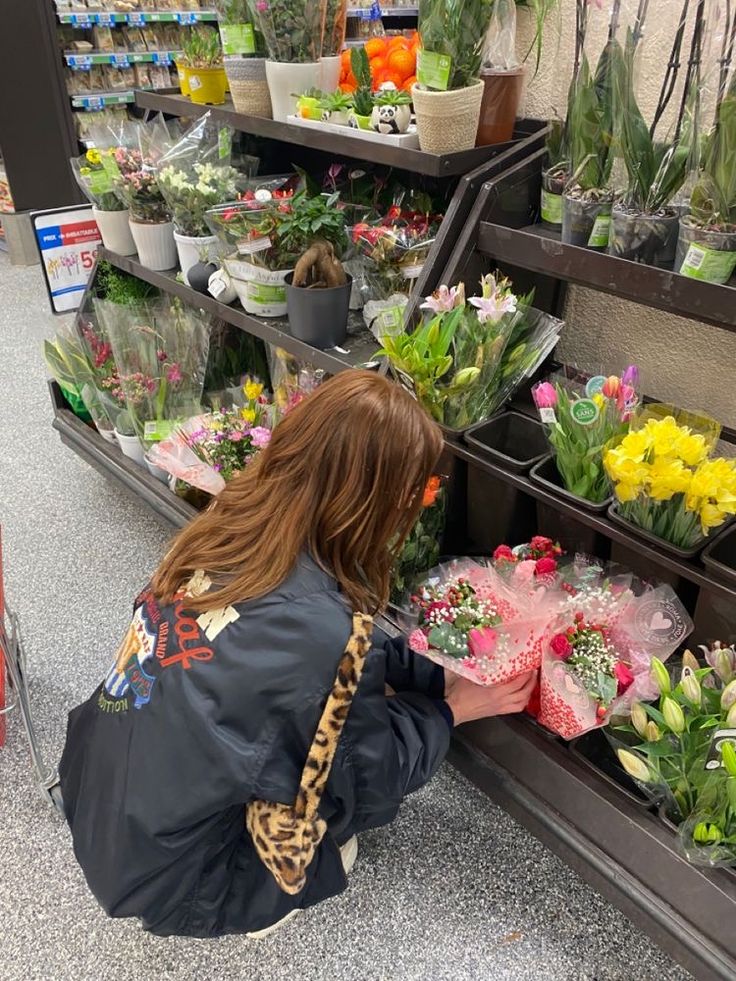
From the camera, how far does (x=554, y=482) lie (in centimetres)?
156

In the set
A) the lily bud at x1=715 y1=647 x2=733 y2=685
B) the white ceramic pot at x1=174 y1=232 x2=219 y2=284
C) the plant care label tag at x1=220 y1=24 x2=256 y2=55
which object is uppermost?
the plant care label tag at x1=220 y1=24 x2=256 y2=55

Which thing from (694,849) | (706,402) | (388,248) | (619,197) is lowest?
(694,849)

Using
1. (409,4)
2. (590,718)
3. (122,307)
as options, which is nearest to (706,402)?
(590,718)

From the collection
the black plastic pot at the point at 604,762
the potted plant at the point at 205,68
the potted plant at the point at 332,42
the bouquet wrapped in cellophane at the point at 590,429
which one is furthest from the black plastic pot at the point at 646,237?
the potted plant at the point at 205,68

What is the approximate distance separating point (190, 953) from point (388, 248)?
1.57 meters

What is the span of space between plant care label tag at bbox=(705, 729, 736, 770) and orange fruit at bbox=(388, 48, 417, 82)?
5.35 feet

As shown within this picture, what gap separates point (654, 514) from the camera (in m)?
1.34

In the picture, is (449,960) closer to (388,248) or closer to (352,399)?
(352,399)

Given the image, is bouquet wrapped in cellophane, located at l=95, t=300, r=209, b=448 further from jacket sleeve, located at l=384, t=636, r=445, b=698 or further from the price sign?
jacket sleeve, located at l=384, t=636, r=445, b=698

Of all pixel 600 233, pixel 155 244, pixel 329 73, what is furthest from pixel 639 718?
pixel 155 244

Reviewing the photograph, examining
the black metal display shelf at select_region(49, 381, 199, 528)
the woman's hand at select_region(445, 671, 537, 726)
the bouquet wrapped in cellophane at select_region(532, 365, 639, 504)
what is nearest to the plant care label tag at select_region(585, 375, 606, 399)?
the bouquet wrapped in cellophane at select_region(532, 365, 639, 504)

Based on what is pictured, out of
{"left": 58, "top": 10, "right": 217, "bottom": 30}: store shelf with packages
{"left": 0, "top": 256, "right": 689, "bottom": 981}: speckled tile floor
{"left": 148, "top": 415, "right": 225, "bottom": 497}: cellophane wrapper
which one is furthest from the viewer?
{"left": 58, "top": 10, "right": 217, "bottom": 30}: store shelf with packages

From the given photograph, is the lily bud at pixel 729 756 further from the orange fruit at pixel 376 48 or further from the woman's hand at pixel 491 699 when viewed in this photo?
the orange fruit at pixel 376 48

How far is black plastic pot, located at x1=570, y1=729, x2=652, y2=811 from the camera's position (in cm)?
141
